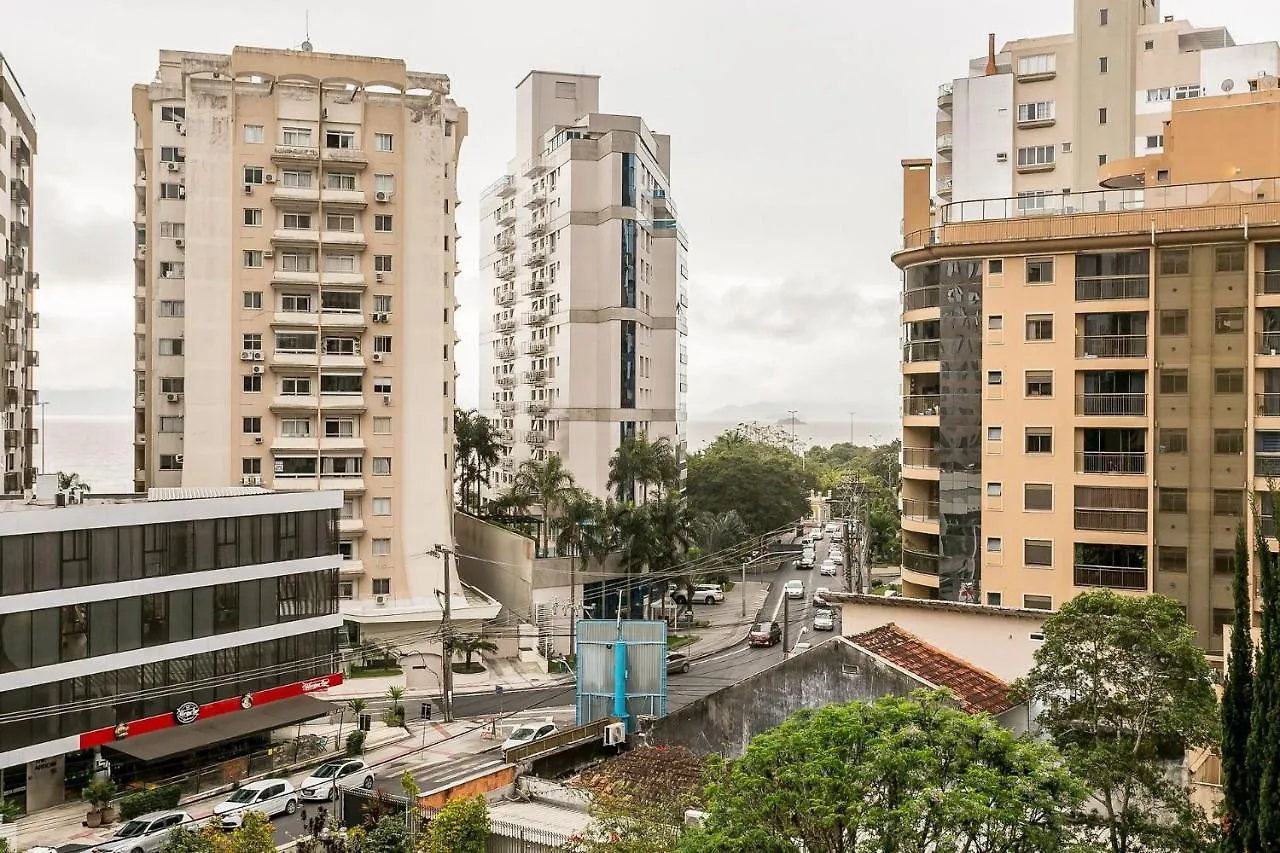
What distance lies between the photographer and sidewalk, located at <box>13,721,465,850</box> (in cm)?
2872

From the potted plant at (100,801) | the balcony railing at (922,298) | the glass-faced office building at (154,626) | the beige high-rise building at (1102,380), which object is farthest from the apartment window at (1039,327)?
the potted plant at (100,801)

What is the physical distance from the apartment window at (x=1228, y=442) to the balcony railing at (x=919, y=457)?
31.9 feet

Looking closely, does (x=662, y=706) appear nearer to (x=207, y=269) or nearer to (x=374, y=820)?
(x=374, y=820)

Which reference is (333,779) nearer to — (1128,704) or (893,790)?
(1128,704)

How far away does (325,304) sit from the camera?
52812mm

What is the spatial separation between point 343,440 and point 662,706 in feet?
102

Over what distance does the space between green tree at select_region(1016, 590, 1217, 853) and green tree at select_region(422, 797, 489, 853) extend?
9038 mm

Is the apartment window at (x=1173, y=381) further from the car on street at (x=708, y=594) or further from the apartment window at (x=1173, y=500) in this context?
the car on street at (x=708, y=594)

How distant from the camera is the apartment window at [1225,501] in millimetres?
38094

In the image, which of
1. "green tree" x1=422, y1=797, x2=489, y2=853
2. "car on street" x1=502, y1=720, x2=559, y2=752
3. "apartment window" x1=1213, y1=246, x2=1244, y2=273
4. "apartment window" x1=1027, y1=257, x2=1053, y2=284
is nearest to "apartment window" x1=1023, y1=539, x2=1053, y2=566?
"apartment window" x1=1027, y1=257, x2=1053, y2=284

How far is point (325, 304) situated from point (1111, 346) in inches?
1345

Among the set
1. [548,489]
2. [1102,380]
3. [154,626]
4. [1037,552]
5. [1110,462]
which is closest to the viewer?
[154,626]

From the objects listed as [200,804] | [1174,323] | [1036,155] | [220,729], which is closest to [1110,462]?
[1174,323]

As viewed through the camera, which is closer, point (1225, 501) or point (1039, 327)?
point (1225, 501)
